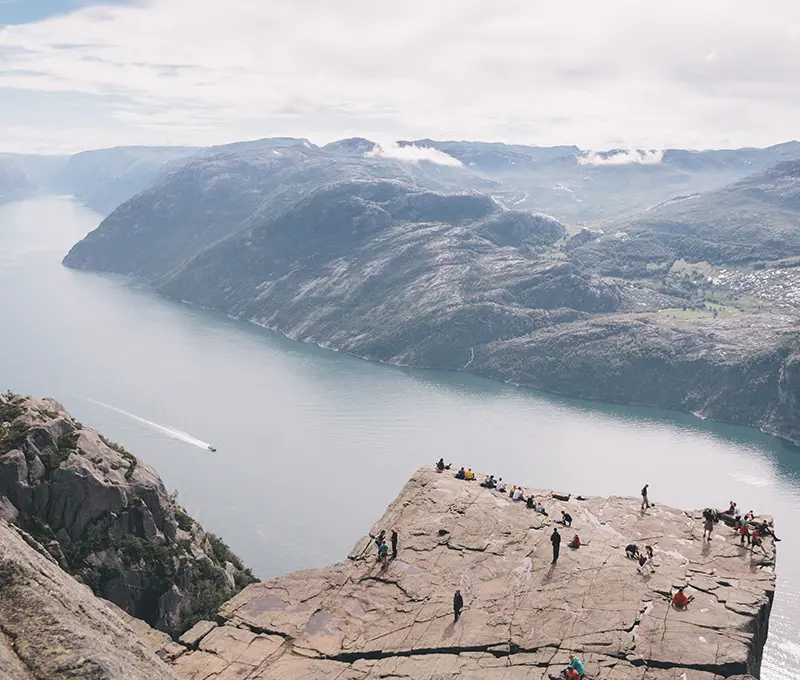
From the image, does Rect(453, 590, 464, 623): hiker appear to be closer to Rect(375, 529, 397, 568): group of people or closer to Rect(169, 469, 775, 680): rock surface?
Rect(169, 469, 775, 680): rock surface

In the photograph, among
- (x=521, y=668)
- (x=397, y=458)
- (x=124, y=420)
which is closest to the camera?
(x=521, y=668)

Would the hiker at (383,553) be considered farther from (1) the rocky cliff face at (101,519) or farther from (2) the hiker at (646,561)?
(2) the hiker at (646,561)

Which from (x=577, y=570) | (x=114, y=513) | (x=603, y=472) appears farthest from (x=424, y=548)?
(x=603, y=472)

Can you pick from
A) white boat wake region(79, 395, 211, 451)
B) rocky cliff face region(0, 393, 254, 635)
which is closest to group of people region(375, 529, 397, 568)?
rocky cliff face region(0, 393, 254, 635)

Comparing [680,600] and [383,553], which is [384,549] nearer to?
[383,553]

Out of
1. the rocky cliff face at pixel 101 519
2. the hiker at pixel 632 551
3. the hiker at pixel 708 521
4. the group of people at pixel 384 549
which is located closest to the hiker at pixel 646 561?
the hiker at pixel 632 551

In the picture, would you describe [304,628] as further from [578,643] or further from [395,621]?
[578,643]
